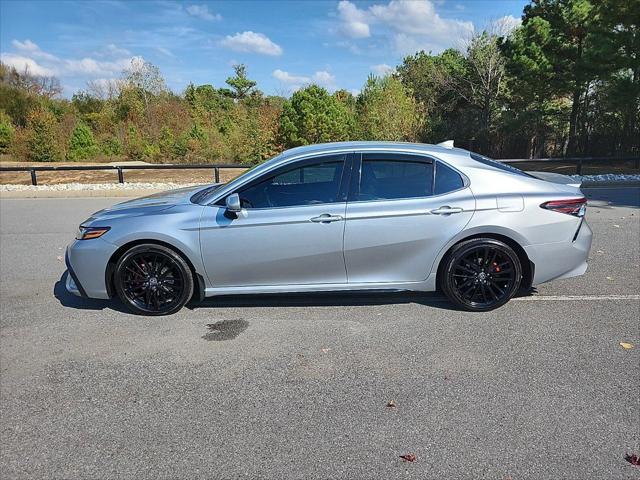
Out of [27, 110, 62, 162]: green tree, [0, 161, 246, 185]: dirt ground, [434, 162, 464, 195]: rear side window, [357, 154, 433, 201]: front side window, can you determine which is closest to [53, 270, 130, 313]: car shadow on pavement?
[357, 154, 433, 201]: front side window

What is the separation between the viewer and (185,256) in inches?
175

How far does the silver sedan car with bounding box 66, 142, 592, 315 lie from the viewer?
4.32 metres

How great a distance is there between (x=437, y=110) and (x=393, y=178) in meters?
29.3

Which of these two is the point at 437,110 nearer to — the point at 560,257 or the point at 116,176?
the point at 116,176

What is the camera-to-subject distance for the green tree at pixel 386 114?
20.2m

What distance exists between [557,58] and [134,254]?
24.5 metres

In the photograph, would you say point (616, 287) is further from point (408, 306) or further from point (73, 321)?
point (73, 321)

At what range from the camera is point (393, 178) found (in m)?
4.46

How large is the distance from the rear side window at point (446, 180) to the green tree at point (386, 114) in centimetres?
1582

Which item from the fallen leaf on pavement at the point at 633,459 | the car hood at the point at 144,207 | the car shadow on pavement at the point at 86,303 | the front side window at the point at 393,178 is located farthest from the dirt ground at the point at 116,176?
the fallen leaf on pavement at the point at 633,459

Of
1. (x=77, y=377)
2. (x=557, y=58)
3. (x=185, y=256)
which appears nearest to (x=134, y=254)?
(x=185, y=256)

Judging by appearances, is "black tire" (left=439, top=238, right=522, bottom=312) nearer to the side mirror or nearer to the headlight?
the side mirror

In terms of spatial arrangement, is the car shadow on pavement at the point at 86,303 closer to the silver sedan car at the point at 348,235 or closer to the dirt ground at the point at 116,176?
the silver sedan car at the point at 348,235

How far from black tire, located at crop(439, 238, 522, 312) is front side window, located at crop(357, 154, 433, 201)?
68cm
